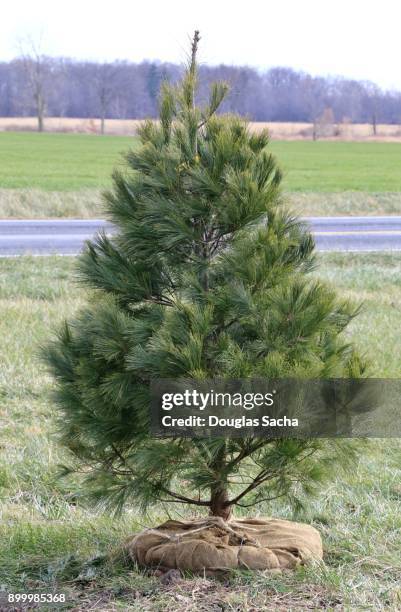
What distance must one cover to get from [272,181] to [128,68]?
45.4m

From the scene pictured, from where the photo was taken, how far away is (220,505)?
350 centimetres

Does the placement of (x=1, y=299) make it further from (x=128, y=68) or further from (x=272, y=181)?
(x=128, y=68)

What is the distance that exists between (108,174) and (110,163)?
2441cm

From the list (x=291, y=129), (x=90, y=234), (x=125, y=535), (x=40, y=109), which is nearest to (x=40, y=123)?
(x=40, y=109)

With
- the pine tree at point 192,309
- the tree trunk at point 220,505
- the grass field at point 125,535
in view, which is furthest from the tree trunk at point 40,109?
the tree trunk at point 220,505

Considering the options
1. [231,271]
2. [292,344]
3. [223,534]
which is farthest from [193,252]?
[223,534]

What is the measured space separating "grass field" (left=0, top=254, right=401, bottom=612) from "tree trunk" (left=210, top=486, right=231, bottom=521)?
0.32 metres

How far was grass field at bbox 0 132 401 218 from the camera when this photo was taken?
2030cm

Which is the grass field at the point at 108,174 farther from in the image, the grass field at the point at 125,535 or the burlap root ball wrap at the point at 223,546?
the grass field at the point at 125,535

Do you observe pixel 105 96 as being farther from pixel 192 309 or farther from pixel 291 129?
pixel 192 309

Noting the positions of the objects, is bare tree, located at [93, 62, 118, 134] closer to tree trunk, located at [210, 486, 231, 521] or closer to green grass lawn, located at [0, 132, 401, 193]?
green grass lawn, located at [0, 132, 401, 193]

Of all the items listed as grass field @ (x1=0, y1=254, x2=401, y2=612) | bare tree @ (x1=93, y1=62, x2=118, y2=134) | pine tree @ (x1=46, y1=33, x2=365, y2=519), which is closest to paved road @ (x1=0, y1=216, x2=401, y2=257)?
grass field @ (x1=0, y1=254, x2=401, y2=612)

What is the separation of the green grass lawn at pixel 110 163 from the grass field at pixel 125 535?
728 inches

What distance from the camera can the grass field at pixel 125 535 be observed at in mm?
3141
